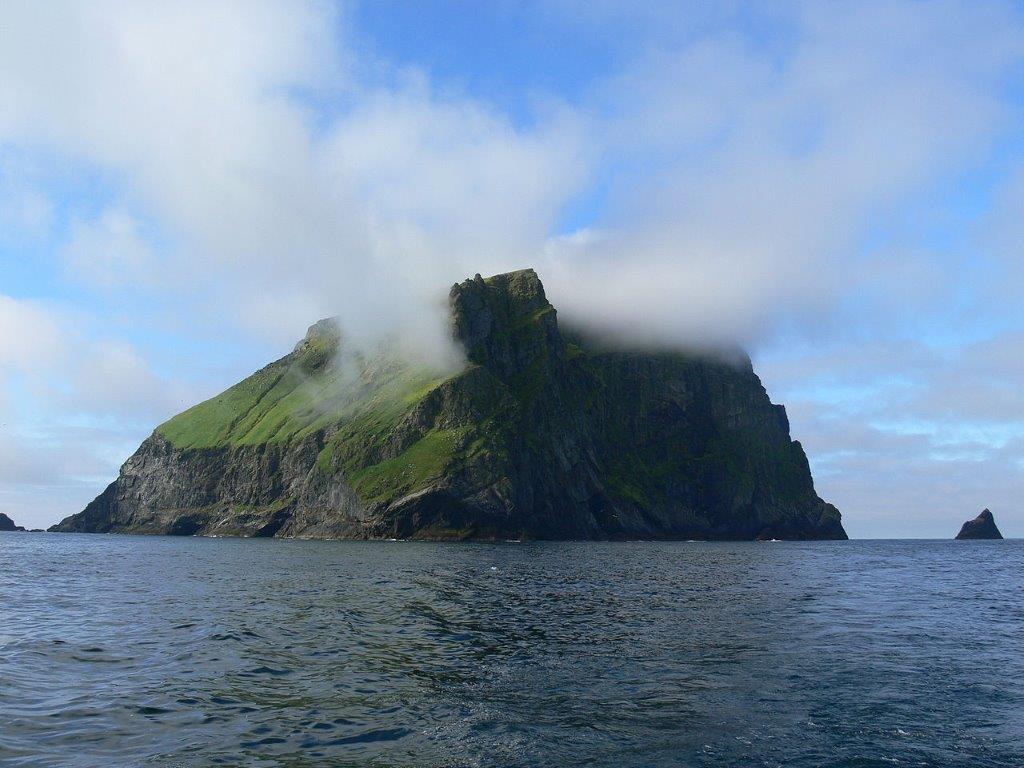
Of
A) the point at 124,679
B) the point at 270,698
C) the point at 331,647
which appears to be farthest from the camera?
the point at 331,647

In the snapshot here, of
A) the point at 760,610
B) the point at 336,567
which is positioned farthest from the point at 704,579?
the point at 336,567

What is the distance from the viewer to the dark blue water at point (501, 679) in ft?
69.3

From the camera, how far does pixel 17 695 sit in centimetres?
2623

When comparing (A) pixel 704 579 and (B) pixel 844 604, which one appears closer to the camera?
(B) pixel 844 604

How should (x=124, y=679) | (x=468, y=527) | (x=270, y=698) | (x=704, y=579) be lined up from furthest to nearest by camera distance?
(x=468, y=527) < (x=704, y=579) < (x=124, y=679) < (x=270, y=698)

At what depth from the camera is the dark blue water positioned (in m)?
21.1

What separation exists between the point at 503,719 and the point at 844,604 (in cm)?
4206

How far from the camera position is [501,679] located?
2975 centimetres

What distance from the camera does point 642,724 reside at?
76.5 feet

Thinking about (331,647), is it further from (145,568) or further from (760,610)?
(145,568)

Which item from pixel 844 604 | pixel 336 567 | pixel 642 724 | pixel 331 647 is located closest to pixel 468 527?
pixel 336 567

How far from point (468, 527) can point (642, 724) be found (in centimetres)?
17873

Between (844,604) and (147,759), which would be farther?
(844,604)

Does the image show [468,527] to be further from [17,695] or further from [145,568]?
[17,695]
